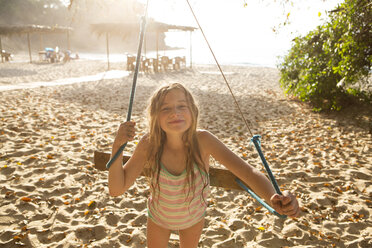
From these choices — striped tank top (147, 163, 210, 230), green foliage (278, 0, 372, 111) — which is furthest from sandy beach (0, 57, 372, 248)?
striped tank top (147, 163, 210, 230)

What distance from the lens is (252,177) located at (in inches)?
54.6

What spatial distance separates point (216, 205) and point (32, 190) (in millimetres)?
2170

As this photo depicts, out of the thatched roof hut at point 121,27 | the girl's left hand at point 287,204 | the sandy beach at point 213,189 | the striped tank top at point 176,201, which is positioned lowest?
the sandy beach at point 213,189

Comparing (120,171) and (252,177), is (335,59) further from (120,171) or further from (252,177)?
(120,171)

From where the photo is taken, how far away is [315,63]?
279 inches

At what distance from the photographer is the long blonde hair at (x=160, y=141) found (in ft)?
4.93

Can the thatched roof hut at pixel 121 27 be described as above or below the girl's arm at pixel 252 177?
above

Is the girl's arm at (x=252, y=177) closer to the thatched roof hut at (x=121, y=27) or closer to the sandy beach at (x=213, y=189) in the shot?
the sandy beach at (x=213, y=189)

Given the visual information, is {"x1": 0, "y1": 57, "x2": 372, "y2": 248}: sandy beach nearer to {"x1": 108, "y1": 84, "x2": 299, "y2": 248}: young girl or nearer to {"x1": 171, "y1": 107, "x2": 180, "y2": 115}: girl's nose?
{"x1": 108, "y1": 84, "x2": 299, "y2": 248}: young girl


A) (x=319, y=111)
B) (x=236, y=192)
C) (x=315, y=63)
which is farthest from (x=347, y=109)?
(x=236, y=192)

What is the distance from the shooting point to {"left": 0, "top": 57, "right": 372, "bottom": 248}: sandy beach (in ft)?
8.39

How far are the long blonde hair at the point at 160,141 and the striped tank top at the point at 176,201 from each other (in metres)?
0.03

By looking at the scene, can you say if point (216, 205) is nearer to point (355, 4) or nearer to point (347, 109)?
point (355, 4)

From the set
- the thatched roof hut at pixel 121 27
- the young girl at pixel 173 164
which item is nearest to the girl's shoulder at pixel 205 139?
the young girl at pixel 173 164
